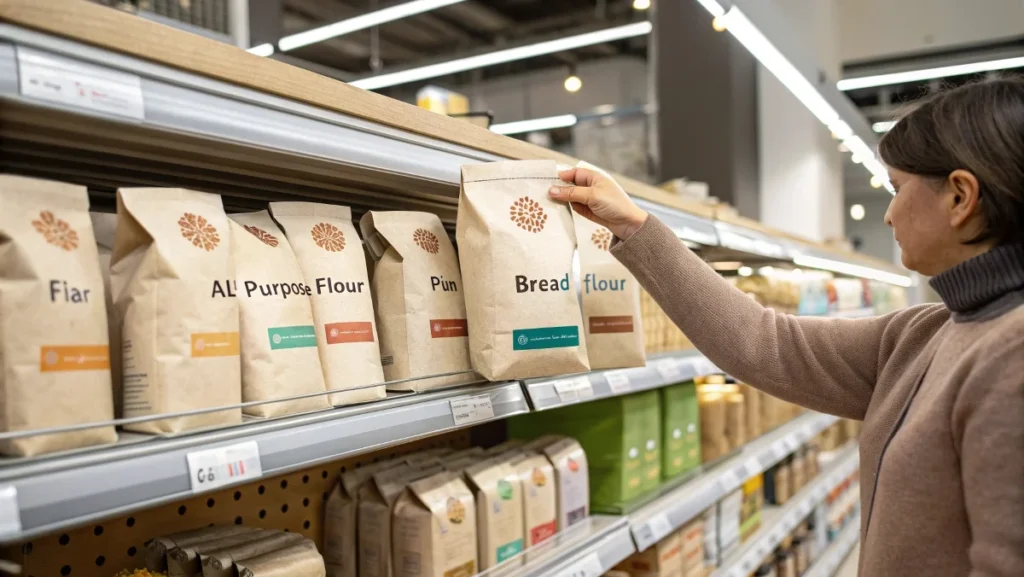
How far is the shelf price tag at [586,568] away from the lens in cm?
150

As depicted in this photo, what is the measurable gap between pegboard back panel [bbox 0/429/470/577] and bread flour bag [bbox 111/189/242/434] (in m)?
0.44

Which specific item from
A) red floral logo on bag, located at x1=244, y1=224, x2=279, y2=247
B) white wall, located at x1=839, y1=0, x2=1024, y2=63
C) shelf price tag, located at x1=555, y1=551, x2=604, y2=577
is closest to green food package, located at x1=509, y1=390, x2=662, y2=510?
shelf price tag, located at x1=555, y1=551, x2=604, y2=577

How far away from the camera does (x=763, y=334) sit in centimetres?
156

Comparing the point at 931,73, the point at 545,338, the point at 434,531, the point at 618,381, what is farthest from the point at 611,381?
the point at 931,73

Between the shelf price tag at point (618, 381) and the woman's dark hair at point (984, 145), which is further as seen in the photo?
Result: the shelf price tag at point (618, 381)

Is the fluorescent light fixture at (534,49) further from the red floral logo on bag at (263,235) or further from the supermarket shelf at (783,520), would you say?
the red floral logo on bag at (263,235)

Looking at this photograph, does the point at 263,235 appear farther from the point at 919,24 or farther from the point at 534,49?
the point at 919,24

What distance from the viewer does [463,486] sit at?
1439 mm

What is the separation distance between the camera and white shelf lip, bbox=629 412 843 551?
189cm

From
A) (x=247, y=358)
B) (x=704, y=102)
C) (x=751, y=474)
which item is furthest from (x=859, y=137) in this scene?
(x=247, y=358)

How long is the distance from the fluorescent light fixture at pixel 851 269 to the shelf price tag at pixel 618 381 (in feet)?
5.33

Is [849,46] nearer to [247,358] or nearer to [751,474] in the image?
[751,474]

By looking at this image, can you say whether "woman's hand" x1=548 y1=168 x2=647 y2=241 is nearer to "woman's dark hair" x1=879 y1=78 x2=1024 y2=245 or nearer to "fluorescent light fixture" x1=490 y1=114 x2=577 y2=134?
"woman's dark hair" x1=879 y1=78 x2=1024 y2=245

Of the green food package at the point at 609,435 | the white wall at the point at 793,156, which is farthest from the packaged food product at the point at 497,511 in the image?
the white wall at the point at 793,156
